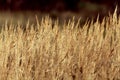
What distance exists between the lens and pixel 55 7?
2108cm

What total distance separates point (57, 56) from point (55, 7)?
1497 centimetres

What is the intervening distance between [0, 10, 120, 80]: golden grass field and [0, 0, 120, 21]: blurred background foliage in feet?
34.4

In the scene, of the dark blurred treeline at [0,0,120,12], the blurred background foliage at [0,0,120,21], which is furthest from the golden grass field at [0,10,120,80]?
the dark blurred treeline at [0,0,120,12]

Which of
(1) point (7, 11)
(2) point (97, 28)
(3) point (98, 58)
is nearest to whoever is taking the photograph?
(3) point (98, 58)

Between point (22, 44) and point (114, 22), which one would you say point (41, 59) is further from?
point (114, 22)

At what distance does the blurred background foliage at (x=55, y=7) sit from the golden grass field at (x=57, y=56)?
10499mm

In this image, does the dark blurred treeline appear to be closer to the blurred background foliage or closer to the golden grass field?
the blurred background foliage

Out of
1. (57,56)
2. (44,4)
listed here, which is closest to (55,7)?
(44,4)

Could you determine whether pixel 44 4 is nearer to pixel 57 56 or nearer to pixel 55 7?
pixel 55 7

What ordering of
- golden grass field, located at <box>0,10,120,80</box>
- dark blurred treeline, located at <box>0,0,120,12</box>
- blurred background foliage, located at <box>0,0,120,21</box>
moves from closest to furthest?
golden grass field, located at <box>0,10,120,80</box>, blurred background foliage, located at <box>0,0,120,21</box>, dark blurred treeline, located at <box>0,0,120,12</box>

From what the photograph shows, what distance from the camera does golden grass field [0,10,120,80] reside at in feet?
19.6

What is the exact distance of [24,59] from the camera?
602cm

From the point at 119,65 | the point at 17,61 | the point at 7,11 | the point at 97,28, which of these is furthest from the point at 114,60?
the point at 7,11

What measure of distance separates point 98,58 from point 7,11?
12.5m
